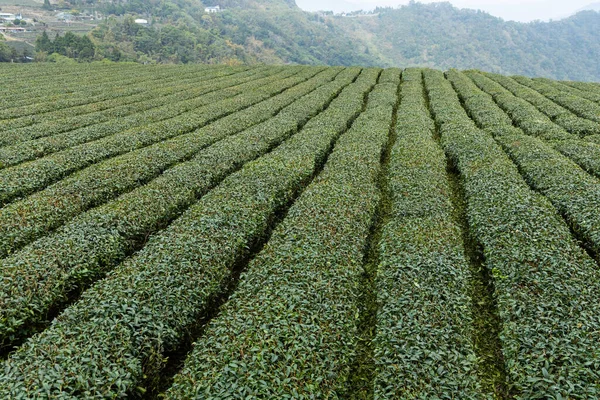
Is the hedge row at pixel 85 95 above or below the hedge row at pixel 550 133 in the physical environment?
below

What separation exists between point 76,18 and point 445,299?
8092 inches

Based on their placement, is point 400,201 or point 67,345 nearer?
point 67,345

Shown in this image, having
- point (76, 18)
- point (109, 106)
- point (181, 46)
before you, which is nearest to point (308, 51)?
point (181, 46)

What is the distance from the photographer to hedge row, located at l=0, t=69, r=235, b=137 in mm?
24812

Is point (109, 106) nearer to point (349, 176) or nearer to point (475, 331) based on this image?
point (349, 176)

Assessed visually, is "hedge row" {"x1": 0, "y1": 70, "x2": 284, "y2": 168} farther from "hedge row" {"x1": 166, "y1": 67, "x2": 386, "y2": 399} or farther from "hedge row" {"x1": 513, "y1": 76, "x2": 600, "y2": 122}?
"hedge row" {"x1": 513, "y1": 76, "x2": 600, "y2": 122}

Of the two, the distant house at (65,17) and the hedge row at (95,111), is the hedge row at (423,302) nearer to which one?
the hedge row at (95,111)

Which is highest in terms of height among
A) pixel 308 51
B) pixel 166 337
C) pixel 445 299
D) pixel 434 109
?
pixel 308 51

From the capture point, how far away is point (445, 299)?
928 cm

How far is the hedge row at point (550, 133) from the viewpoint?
17.9 metres

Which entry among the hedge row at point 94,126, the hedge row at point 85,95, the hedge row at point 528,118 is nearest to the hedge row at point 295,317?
the hedge row at point 528,118

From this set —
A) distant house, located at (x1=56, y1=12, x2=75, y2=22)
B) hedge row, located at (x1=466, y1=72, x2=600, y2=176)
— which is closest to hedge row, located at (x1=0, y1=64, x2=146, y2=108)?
hedge row, located at (x1=466, y1=72, x2=600, y2=176)

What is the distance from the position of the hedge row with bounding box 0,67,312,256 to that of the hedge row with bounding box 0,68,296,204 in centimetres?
6

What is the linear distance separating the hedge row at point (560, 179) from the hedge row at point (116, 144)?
19.2 metres
